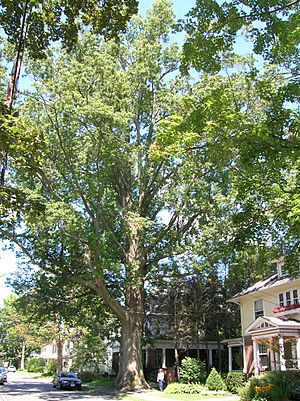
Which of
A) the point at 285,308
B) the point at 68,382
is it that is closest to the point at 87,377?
the point at 68,382

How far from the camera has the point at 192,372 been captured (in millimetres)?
26109

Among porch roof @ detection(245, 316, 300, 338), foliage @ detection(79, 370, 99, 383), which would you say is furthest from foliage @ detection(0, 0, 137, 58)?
foliage @ detection(79, 370, 99, 383)

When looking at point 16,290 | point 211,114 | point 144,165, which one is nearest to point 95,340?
point 16,290

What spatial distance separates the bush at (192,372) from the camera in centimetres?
2594

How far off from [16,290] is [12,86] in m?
25.3

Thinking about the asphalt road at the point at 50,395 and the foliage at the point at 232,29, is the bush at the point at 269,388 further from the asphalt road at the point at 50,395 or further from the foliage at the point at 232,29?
the foliage at the point at 232,29

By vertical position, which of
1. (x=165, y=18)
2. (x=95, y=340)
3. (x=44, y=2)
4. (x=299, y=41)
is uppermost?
(x=165, y=18)

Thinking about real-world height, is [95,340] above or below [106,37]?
below

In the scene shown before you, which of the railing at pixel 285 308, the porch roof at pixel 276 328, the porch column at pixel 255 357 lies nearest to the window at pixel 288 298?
the railing at pixel 285 308

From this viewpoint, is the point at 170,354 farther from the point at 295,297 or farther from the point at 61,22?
the point at 61,22

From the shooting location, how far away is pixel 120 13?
6504mm

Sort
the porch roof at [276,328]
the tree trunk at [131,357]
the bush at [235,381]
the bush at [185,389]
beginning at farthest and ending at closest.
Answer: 1. the tree trunk at [131,357]
2. the bush at [235,381]
3. the bush at [185,389]
4. the porch roof at [276,328]

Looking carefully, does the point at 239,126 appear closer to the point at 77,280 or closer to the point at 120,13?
the point at 120,13

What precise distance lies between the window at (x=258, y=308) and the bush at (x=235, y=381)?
4.70 meters
